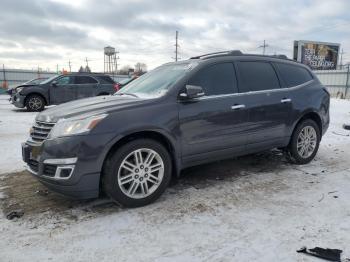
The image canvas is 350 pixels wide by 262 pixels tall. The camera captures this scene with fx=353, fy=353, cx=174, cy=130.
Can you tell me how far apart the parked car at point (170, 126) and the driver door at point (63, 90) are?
390 inches

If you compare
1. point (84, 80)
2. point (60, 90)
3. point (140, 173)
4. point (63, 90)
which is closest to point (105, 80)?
point (84, 80)

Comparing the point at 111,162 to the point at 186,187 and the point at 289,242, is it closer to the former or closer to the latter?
the point at 186,187

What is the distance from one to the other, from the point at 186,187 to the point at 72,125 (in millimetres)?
1752

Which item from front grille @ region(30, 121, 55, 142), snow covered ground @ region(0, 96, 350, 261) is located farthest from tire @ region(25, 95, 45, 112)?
front grille @ region(30, 121, 55, 142)

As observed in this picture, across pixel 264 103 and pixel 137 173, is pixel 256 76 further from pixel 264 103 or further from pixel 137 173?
pixel 137 173

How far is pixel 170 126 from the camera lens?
4.12 meters

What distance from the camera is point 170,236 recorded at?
131 inches

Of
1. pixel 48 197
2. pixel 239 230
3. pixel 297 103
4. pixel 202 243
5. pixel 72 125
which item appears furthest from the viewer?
pixel 297 103

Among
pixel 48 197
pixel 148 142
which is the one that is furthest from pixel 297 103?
pixel 48 197

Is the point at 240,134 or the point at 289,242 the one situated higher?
the point at 240,134

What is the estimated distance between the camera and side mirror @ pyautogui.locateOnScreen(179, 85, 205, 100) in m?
4.20

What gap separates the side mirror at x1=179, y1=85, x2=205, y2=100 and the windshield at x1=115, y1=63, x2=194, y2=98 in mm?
230

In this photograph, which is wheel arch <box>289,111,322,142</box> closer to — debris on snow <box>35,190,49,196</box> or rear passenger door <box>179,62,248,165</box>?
rear passenger door <box>179,62,248,165</box>

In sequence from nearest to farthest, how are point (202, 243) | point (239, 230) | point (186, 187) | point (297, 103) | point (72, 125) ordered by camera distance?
1. point (202, 243)
2. point (239, 230)
3. point (72, 125)
4. point (186, 187)
5. point (297, 103)
